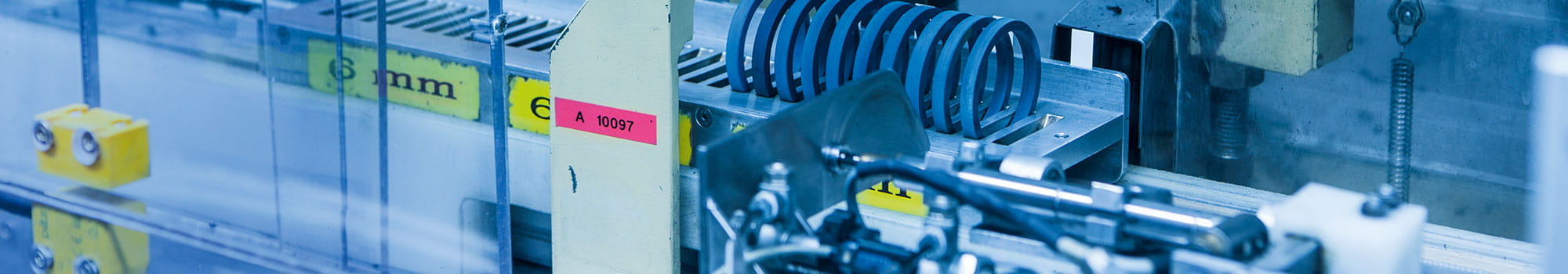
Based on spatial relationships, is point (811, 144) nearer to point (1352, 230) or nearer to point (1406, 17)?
point (1352, 230)

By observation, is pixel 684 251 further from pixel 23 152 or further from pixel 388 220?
pixel 23 152

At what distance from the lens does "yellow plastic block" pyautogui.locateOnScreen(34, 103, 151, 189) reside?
238 centimetres

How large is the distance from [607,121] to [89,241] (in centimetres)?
88

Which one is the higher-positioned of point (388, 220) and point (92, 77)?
point (92, 77)

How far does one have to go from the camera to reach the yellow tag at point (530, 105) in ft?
7.64

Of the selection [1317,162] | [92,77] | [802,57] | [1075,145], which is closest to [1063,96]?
[1075,145]

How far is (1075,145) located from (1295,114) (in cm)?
91

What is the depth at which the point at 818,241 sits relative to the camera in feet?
4.96

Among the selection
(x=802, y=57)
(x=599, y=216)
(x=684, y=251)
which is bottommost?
(x=684, y=251)

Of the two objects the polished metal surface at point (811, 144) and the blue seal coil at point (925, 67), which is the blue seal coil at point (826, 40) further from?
the polished metal surface at point (811, 144)

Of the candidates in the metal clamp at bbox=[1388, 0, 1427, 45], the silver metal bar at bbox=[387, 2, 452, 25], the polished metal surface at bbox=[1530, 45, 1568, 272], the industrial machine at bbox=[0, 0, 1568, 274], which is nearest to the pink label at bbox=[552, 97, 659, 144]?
the industrial machine at bbox=[0, 0, 1568, 274]

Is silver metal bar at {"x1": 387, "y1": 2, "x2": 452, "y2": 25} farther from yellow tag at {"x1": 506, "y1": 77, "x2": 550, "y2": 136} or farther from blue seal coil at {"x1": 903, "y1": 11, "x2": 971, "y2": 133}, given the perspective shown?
blue seal coil at {"x1": 903, "y1": 11, "x2": 971, "y2": 133}

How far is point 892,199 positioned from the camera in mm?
2115

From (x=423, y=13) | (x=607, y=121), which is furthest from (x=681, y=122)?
(x=423, y=13)
